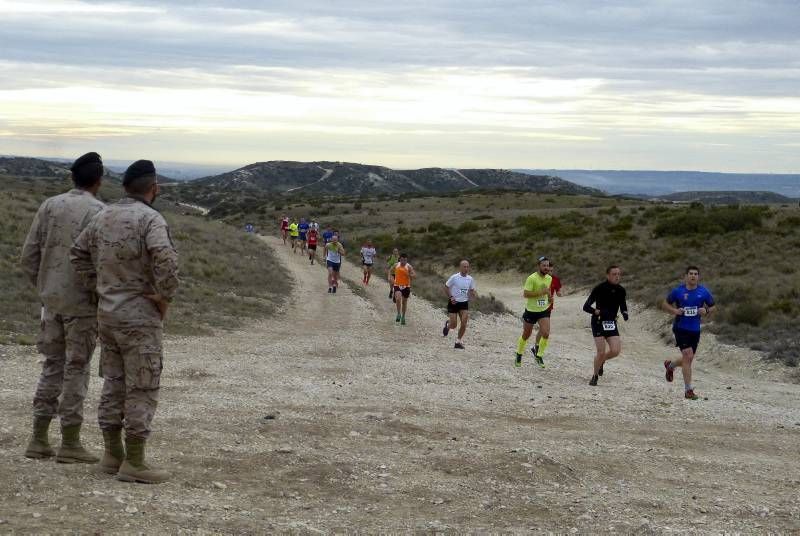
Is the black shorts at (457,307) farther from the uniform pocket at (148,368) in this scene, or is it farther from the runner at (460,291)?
the uniform pocket at (148,368)

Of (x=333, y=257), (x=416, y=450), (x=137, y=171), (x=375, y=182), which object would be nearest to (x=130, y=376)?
(x=137, y=171)

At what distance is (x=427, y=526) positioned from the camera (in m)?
6.20

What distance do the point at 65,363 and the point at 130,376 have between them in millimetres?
868

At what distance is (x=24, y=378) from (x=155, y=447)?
4.14 meters

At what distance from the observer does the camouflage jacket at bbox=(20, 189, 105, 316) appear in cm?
647

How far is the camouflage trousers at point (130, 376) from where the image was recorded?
5.99 metres

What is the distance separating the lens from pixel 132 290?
600 centimetres

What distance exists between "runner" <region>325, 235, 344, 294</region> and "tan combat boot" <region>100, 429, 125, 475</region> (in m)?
18.9

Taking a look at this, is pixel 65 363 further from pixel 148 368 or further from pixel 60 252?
pixel 148 368

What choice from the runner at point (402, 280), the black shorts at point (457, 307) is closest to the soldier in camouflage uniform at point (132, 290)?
the black shorts at point (457, 307)

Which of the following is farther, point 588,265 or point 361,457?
point 588,265

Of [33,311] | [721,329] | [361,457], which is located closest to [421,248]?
[721,329]

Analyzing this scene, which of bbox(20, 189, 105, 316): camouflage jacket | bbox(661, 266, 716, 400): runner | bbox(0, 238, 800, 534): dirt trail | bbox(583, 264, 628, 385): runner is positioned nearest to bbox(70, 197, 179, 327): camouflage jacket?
bbox(20, 189, 105, 316): camouflage jacket

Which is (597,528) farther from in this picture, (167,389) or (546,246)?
(546,246)
